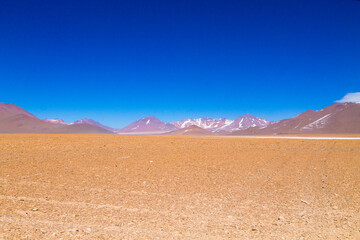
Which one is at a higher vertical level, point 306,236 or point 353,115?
point 353,115

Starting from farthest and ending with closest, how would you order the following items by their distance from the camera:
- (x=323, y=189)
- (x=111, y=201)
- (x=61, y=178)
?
(x=61, y=178)
(x=323, y=189)
(x=111, y=201)

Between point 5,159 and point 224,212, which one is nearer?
point 224,212

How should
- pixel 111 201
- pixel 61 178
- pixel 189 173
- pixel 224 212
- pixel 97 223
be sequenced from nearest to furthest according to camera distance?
pixel 97 223 < pixel 224 212 < pixel 111 201 < pixel 61 178 < pixel 189 173

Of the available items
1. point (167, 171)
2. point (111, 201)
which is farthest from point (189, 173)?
point (111, 201)

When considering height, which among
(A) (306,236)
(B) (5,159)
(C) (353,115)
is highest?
(C) (353,115)

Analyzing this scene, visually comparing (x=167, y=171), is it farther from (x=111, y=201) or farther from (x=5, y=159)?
(x=5, y=159)

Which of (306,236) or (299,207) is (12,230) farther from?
(299,207)

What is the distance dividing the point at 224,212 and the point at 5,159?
44.8ft

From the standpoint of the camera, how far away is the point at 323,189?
857 centimetres

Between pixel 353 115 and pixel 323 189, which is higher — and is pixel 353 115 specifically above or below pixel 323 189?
above

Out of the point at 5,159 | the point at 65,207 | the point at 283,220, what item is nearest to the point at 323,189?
the point at 283,220

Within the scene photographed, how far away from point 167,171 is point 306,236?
7.62 meters

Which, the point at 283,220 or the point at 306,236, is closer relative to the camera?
the point at 306,236

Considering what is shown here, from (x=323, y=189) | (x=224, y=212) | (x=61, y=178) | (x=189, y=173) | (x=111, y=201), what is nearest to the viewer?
(x=224, y=212)
